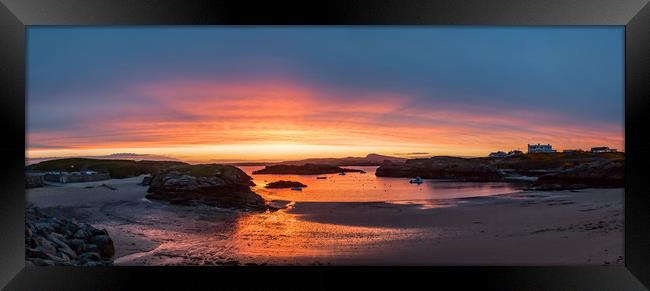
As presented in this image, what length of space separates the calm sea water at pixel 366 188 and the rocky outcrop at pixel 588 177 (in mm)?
361

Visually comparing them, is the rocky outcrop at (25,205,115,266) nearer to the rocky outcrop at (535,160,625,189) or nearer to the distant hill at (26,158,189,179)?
the distant hill at (26,158,189,179)

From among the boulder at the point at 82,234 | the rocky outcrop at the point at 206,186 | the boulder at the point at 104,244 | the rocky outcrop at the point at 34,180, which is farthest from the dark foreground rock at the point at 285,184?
the rocky outcrop at the point at 34,180

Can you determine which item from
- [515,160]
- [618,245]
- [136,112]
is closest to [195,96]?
[136,112]

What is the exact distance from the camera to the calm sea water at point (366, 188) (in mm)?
4102

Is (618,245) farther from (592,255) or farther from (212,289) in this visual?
(212,289)

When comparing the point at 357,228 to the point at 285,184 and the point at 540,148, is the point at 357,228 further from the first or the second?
the point at 540,148

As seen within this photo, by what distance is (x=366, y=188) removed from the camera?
13.7ft

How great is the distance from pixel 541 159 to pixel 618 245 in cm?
99

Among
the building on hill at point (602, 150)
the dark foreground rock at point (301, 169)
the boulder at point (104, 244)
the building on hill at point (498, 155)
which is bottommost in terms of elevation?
the boulder at point (104, 244)

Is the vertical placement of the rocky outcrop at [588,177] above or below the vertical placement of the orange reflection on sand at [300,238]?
above

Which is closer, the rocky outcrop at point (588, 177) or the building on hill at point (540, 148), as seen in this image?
the rocky outcrop at point (588, 177)

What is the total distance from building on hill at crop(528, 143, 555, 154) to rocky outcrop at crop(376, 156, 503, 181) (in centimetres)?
39

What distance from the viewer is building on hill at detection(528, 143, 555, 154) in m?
4.14

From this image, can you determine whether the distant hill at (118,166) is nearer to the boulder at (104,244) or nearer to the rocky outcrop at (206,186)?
Answer: the rocky outcrop at (206,186)
